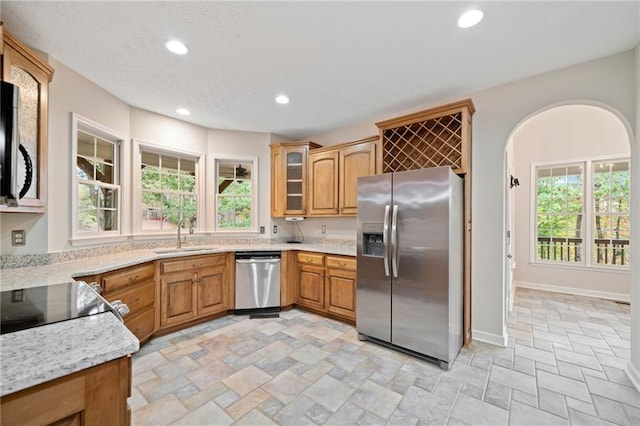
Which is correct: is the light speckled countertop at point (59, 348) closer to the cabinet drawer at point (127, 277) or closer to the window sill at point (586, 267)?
the cabinet drawer at point (127, 277)

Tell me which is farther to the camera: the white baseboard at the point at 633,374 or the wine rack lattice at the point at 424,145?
the wine rack lattice at the point at 424,145

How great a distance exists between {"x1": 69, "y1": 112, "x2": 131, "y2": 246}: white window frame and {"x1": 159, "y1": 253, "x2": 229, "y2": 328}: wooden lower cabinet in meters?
0.70

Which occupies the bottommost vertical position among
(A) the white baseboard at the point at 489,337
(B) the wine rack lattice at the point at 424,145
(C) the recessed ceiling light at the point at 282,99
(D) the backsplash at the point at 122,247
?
→ (A) the white baseboard at the point at 489,337

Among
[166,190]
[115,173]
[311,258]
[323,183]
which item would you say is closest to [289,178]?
[323,183]

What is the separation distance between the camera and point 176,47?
84.9 inches

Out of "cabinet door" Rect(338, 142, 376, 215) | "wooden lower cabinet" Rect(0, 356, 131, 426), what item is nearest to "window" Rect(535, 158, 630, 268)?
"cabinet door" Rect(338, 142, 376, 215)

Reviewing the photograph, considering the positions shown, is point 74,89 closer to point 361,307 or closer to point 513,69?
point 361,307

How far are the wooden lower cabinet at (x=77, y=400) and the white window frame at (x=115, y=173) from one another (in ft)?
8.02

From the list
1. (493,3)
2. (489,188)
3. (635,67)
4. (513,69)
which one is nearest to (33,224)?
(493,3)

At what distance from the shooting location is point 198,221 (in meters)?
3.95

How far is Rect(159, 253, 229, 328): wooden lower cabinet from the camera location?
118 inches

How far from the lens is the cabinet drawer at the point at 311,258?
354 centimetres

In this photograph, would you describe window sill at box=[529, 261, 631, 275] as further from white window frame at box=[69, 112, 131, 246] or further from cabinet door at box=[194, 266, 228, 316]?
white window frame at box=[69, 112, 131, 246]

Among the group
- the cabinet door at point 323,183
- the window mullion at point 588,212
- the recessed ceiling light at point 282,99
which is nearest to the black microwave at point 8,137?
the recessed ceiling light at point 282,99
